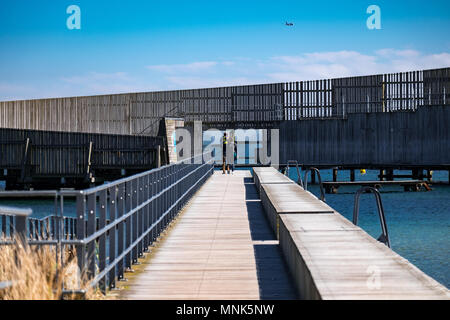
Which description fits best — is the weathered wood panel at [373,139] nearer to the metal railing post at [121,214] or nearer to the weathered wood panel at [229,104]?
the weathered wood panel at [229,104]

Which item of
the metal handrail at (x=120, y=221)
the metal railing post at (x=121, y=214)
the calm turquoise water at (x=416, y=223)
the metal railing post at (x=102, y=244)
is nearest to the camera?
the metal handrail at (x=120, y=221)

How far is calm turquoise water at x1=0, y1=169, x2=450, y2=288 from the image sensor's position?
2367cm

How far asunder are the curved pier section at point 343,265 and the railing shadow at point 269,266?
152 mm

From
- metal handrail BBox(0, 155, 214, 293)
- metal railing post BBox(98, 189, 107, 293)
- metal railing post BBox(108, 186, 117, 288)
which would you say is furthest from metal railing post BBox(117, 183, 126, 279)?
metal railing post BBox(98, 189, 107, 293)

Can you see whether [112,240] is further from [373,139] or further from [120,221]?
[373,139]

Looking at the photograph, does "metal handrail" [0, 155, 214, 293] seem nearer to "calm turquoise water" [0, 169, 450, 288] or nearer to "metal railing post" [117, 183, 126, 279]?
"metal railing post" [117, 183, 126, 279]

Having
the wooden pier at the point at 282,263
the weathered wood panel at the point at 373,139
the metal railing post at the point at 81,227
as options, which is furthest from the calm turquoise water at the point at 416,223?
the metal railing post at the point at 81,227

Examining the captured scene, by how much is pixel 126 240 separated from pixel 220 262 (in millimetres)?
1539

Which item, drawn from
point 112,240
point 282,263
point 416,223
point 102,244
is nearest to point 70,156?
point 416,223

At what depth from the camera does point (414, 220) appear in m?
37.5

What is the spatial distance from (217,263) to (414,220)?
2935 centimetres

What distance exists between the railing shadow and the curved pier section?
15cm

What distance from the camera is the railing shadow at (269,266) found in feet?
26.7
